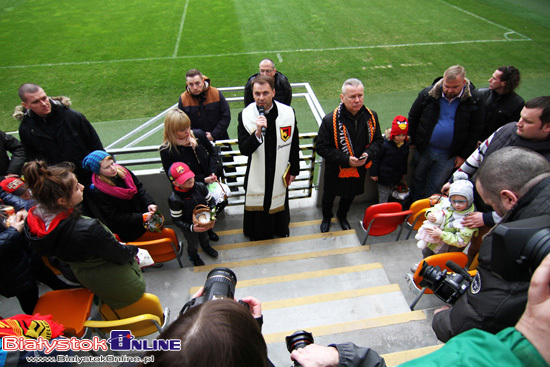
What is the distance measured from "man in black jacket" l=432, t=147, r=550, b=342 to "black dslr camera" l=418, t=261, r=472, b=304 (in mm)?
146

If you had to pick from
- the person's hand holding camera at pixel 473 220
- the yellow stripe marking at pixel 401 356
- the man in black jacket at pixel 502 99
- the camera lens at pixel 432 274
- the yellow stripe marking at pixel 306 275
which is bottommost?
the yellow stripe marking at pixel 306 275

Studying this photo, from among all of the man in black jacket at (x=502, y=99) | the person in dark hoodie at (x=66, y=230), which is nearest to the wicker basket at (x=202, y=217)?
the person in dark hoodie at (x=66, y=230)

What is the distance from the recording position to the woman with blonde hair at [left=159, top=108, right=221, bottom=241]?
2.86 metres

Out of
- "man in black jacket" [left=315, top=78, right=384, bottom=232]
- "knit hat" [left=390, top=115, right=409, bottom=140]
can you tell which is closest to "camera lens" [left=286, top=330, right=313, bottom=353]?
"man in black jacket" [left=315, top=78, right=384, bottom=232]

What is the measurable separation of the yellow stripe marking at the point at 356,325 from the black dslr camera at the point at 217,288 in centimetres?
105

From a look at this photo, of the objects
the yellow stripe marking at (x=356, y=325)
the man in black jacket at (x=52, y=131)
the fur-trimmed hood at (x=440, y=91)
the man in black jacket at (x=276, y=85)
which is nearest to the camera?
the yellow stripe marking at (x=356, y=325)

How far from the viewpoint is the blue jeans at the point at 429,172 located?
367cm

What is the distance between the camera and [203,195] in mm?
2994

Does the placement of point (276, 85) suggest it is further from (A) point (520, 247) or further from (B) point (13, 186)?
(A) point (520, 247)

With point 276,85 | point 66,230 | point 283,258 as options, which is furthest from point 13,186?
point 276,85

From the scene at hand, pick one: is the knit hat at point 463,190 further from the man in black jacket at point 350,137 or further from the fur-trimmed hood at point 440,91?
the fur-trimmed hood at point 440,91

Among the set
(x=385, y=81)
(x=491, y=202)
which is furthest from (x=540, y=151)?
(x=385, y=81)

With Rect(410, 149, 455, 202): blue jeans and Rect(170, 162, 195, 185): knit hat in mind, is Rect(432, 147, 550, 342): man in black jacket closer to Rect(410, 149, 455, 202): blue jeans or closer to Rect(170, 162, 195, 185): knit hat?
Rect(410, 149, 455, 202): blue jeans

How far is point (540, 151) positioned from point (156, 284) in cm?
374
